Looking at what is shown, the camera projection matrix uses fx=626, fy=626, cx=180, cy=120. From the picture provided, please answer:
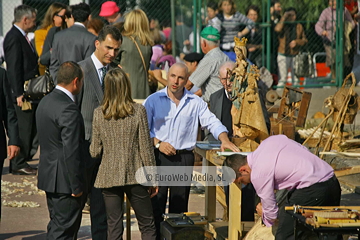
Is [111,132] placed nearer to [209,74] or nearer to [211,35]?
[209,74]

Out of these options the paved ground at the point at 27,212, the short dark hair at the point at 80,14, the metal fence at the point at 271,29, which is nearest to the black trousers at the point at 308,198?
the paved ground at the point at 27,212

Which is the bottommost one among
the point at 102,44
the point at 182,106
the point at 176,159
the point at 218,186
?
the point at 218,186

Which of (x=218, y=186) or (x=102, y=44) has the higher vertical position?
(x=102, y=44)

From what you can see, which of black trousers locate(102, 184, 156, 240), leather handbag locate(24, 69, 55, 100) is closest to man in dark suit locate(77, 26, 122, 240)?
black trousers locate(102, 184, 156, 240)

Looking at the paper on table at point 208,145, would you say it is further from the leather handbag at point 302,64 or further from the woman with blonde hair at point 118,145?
the leather handbag at point 302,64

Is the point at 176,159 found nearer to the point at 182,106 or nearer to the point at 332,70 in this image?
the point at 182,106

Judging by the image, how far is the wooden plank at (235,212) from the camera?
16.3 feet

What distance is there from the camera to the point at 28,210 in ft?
23.8

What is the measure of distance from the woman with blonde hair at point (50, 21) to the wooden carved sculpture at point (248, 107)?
4.06m

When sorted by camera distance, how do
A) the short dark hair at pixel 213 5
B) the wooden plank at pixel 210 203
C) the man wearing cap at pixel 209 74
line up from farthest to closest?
the short dark hair at pixel 213 5 → the man wearing cap at pixel 209 74 → the wooden plank at pixel 210 203

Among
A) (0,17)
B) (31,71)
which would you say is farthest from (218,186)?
(0,17)

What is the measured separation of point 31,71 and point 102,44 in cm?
343

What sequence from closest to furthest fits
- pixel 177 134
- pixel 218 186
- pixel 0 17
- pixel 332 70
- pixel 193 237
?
1. pixel 193 237
2. pixel 177 134
3. pixel 218 186
4. pixel 332 70
5. pixel 0 17

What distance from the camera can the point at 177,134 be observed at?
5715 millimetres
